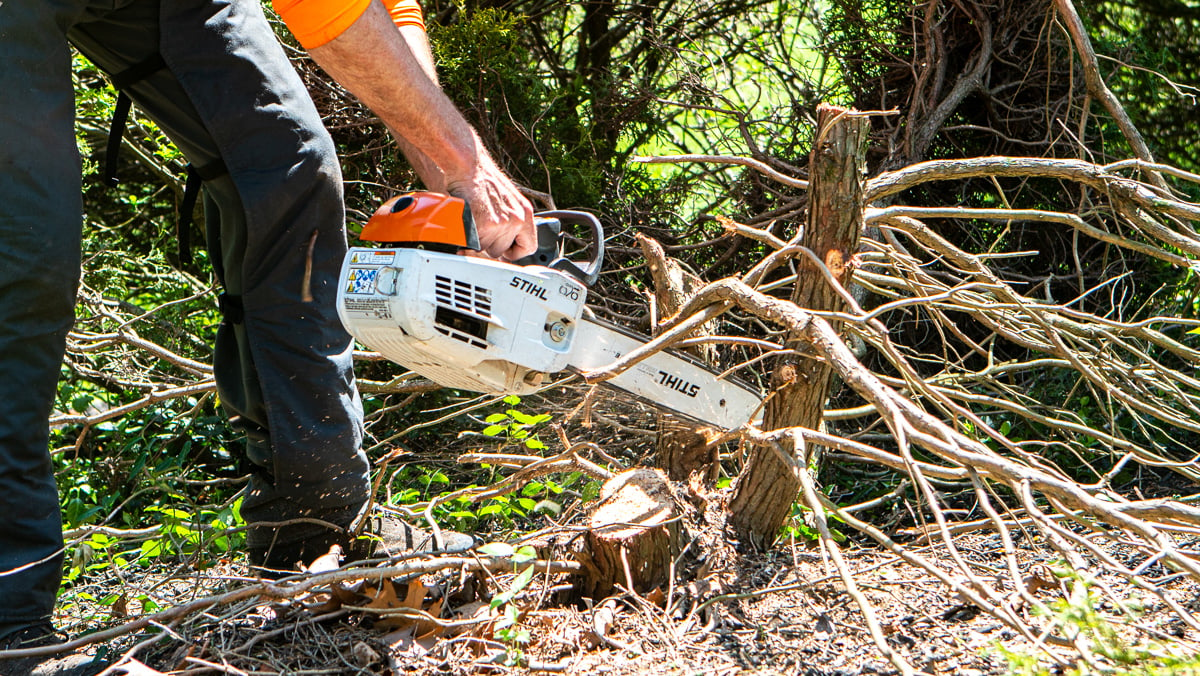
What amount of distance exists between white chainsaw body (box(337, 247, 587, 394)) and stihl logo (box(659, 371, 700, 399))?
0.82 feet

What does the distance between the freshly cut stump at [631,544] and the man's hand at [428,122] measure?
690 mm

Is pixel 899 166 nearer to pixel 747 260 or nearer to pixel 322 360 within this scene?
pixel 747 260

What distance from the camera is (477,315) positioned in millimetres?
2191

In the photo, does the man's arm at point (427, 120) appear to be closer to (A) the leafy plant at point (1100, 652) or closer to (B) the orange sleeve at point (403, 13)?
(B) the orange sleeve at point (403, 13)

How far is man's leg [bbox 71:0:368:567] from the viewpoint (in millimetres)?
2395

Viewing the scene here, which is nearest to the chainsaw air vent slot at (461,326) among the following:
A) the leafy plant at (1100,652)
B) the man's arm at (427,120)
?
the man's arm at (427,120)

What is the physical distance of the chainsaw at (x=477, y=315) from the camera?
7.12 ft

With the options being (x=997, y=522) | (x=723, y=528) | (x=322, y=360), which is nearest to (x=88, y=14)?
(x=322, y=360)

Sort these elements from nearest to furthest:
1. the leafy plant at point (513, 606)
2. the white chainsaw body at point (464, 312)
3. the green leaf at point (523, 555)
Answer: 1. the leafy plant at point (513, 606)
2. the green leaf at point (523, 555)
3. the white chainsaw body at point (464, 312)

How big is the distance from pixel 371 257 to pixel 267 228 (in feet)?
1.23

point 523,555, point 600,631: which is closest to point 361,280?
point 523,555

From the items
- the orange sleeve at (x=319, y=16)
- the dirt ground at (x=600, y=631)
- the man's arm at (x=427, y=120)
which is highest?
the orange sleeve at (x=319, y=16)

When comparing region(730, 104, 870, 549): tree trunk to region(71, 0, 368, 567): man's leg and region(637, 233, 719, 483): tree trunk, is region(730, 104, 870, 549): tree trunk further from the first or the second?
region(71, 0, 368, 567): man's leg

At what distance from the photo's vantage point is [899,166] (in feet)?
12.4
